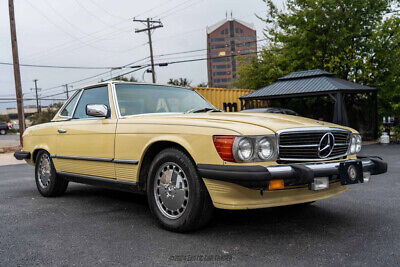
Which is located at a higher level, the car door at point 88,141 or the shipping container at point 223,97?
the shipping container at point 223,97

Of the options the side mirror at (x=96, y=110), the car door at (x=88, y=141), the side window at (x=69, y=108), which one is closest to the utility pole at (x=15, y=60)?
the side window at (x=69, y=108)

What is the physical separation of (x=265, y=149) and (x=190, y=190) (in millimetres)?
755

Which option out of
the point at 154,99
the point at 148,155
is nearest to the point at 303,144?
the point at 148,155

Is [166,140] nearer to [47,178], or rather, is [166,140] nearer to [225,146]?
[225,146]

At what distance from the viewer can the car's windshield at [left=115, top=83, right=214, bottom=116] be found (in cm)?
439

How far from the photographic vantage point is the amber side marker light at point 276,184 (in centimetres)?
298

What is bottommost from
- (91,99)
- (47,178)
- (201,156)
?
(47,178)

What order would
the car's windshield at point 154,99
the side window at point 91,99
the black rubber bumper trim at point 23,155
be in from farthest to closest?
the black rubber bumper trim at point 23,155
the side window at point 91,99
the car's windshield at point 154,99

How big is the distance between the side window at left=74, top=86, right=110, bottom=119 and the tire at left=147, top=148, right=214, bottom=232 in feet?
4.38

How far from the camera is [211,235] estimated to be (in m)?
3.37

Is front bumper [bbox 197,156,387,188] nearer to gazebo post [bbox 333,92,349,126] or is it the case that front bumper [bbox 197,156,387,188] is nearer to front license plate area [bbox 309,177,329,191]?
front license plate area [bbox 309,177,329,191]

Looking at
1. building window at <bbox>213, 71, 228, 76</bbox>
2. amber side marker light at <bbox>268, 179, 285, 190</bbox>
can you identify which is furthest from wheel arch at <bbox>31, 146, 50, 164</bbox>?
building window at <bbox>213, 71, 228, 76</bbox>

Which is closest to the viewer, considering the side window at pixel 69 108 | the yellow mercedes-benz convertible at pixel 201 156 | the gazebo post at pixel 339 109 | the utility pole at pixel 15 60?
the yellow mercedes-benz convertible at pixel 201 156

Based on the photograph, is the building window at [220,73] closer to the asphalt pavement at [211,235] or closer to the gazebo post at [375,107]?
the gazebo post at [375,107]
